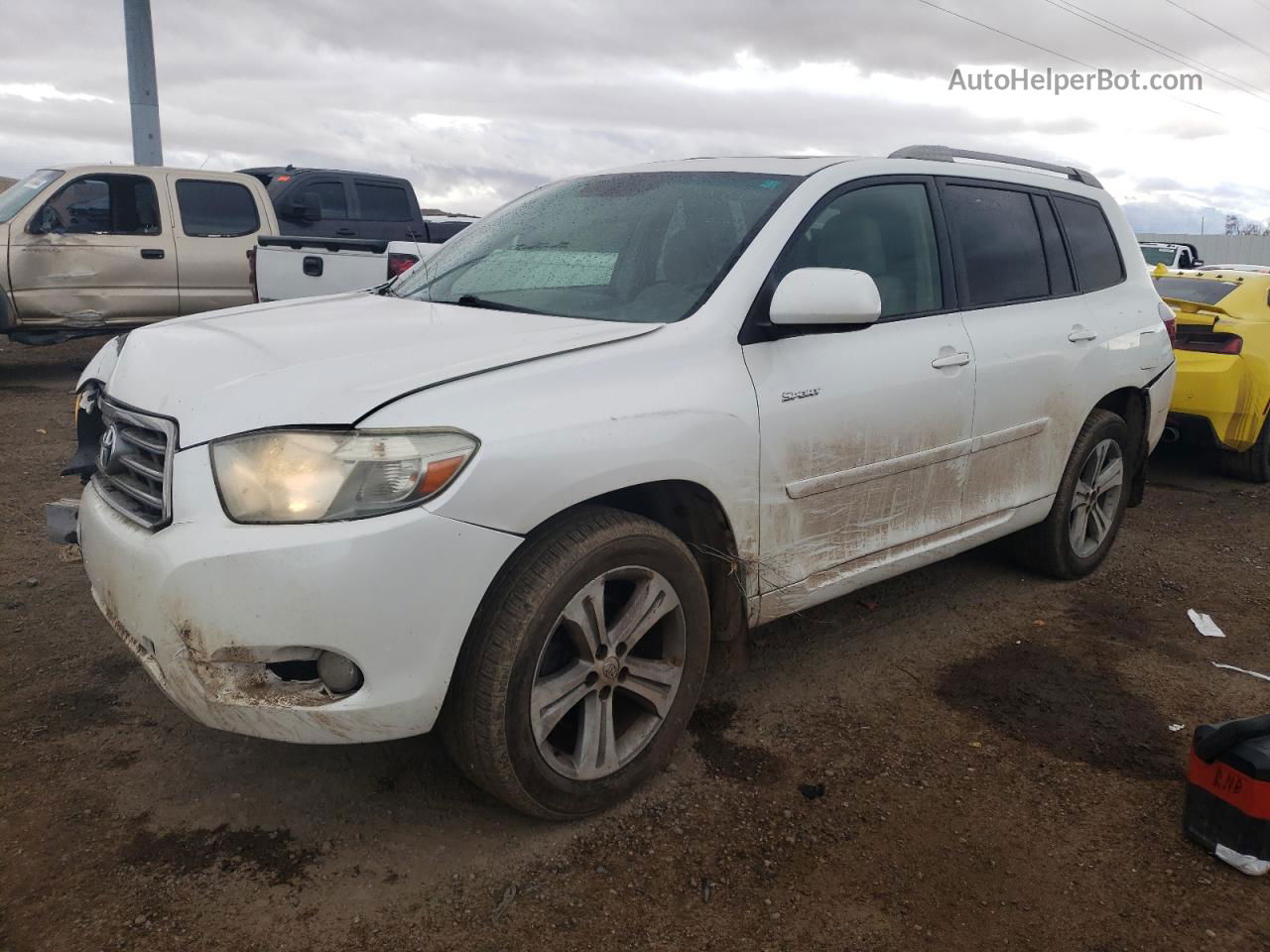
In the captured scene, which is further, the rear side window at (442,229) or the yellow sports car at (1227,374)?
the rear side window at (442,229)

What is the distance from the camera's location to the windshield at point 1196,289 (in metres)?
7.27

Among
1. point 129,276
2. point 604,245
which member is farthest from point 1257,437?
point 129,276

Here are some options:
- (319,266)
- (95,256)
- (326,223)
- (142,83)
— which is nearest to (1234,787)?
(319,266)

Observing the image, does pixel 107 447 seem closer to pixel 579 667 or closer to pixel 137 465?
pixel 137 465

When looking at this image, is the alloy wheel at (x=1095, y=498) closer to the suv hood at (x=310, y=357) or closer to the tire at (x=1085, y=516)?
the tire at (x=1085, y=516)

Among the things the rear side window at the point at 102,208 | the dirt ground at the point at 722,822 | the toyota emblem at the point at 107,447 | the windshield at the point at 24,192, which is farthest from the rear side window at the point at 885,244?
the windshield at the point at 24,192

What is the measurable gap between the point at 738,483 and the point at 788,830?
3.18ft

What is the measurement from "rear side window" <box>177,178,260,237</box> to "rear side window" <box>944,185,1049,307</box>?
339 inches

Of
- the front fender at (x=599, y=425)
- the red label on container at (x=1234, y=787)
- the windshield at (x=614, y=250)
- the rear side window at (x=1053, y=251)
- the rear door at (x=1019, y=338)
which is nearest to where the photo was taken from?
the front fender at (x=599, y=425)

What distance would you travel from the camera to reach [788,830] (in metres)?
2.84

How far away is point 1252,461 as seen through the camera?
7207 mm

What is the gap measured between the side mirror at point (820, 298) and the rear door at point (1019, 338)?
994mm

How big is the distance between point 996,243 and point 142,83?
14242mm

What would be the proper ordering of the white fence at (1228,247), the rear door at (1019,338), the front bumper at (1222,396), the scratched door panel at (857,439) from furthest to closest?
1. the white fence at (1228,247)
2. the front bumper at (1222,396)
3. the rear door at (1019,338)
4. the scratched door panel at (857,439)
